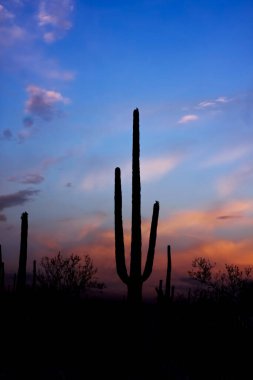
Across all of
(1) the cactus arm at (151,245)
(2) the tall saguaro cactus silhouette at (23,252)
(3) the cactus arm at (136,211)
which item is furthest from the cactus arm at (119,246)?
(2) the tall saguaro cactus silhouette at (23,252)

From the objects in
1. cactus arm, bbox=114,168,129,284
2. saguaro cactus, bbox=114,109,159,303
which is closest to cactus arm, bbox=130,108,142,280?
saguaro cactus, bbox=114,109,159,303

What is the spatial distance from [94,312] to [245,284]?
62.1 feet

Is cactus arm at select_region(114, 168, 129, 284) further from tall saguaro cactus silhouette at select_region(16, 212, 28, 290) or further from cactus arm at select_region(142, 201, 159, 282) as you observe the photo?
tall saguaro cactus silhouette at select_region(16, 212, 28, 290)

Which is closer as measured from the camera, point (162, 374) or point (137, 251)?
point (162, 374)

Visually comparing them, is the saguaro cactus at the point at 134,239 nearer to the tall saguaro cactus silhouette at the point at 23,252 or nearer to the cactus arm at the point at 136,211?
the cactus arm at the point at 136,211

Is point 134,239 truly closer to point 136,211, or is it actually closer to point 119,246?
point 119,246

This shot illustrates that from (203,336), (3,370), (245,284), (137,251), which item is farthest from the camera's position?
(245,284)

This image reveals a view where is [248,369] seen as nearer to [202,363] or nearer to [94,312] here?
[202,363]

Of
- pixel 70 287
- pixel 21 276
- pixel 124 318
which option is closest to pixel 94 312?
pixel 124 318

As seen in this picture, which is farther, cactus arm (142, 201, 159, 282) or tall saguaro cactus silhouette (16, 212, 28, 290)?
tall saguaro cactus silhouette (16, 212, 28, 290)

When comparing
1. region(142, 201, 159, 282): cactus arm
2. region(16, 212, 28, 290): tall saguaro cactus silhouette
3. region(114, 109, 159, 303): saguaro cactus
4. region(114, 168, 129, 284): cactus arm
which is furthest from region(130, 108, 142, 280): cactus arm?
region(16, 212, 28, 290): tall saguaro cactus silhouette

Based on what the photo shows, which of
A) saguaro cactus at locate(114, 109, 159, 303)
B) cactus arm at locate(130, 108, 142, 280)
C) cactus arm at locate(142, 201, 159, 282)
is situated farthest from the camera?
cactus arm at locate(142, 201, 159, 282)

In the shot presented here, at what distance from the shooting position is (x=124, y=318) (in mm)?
15891

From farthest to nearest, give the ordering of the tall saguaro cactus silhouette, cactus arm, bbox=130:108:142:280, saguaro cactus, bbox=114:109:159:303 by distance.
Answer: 1. the tall saguaro cactus silhouette
2. cactus arm, bbox=130:108:142:280
3. saguaro cactus, bbox=114:109:159:303
